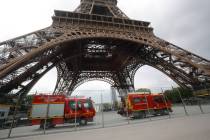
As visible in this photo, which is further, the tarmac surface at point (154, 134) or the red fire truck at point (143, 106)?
the red fire truck at point (143, 106)

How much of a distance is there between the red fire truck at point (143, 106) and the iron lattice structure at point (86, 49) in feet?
18.8

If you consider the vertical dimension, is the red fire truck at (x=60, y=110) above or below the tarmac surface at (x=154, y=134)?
above

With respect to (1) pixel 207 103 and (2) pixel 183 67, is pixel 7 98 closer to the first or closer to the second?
(2) pixel 183 67

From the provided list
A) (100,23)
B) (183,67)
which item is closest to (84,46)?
(100,23)

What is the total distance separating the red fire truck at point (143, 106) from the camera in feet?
49.3

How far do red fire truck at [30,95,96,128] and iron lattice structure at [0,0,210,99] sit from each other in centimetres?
386

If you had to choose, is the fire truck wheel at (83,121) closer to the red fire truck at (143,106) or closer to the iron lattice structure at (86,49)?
the red fire truck at (143,106)

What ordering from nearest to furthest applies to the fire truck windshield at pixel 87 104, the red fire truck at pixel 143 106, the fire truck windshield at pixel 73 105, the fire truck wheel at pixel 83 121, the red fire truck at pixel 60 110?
the red fire truck at pixel 60 110
the fire truck wheel at pixel 83 121
the fire truck windshield at pixel 73 105
the fire truck windshield at pixel 87 104
the red fire truck at pixel 143 106

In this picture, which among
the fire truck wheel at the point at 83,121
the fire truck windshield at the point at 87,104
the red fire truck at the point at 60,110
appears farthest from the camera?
the fire truck windshield at the point at 87,104

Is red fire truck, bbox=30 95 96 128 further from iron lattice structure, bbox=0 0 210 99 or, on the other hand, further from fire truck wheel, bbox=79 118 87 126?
iron lattice structure, bbox=0 0 210 99

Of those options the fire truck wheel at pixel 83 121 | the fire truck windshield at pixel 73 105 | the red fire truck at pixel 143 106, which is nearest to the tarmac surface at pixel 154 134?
the fire truck wheel at pixel 83 121

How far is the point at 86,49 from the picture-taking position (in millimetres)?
26609

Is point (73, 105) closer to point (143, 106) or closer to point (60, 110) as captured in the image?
point (60, 110)

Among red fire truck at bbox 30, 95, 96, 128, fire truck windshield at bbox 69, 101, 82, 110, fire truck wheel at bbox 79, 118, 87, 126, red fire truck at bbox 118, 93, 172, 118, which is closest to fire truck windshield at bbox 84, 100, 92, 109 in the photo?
red fire truck at bbox 30, 95, 96, 128
